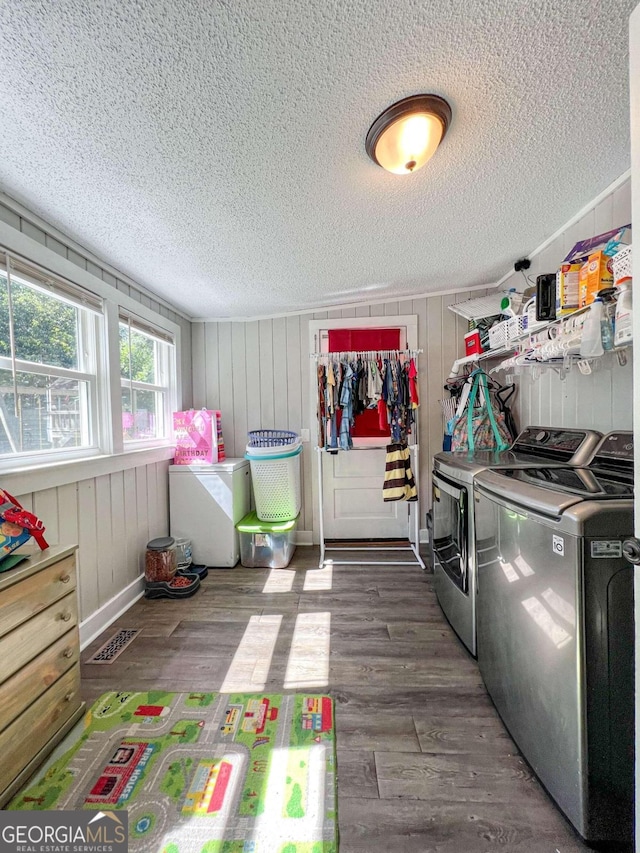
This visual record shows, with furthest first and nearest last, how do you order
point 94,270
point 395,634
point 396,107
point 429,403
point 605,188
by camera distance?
1. point 429,403
2. point 94,270
3. point 395,634
4. point 605,188
5. point 396,107

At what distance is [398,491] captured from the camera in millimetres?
2572

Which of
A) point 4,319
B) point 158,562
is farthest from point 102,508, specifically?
point 4,319

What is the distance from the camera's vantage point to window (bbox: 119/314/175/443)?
2.37 m

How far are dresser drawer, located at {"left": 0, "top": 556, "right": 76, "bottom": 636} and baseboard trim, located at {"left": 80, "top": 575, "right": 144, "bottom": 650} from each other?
2.48 ft

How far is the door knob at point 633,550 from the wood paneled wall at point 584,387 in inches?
44.2

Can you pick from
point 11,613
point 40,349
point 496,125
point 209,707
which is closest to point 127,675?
point 209,707

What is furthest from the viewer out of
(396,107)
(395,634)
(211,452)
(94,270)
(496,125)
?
(211,452)

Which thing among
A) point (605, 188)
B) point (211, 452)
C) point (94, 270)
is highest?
point (605, 188)

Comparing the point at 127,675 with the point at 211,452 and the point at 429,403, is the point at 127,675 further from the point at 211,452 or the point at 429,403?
the point at 429,403

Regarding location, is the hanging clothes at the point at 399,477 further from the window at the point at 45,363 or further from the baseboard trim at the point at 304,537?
the window at the point at 45,363

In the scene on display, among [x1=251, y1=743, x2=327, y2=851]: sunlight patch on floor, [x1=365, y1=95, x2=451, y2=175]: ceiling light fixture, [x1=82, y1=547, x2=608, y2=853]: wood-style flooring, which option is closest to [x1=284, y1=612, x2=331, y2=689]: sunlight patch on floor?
[x1=82, y1=547, x2=608, y2=853]: wood-style flooring

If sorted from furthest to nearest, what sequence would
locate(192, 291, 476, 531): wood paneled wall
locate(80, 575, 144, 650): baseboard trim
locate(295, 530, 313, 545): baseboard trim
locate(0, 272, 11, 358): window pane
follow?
locate(295, 530, 313, 545): baseboard trim → locate(192, 291, 476, 531): wood paneled wall → locate(80, 575, 144, 650): baseboard trim → locate(0, 272, 11, 358): window pane

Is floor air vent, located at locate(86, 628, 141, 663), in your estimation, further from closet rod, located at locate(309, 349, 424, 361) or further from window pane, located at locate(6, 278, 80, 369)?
closet rod, located at locate(309, 349, 424, 361)

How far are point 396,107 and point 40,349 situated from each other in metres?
1.94
